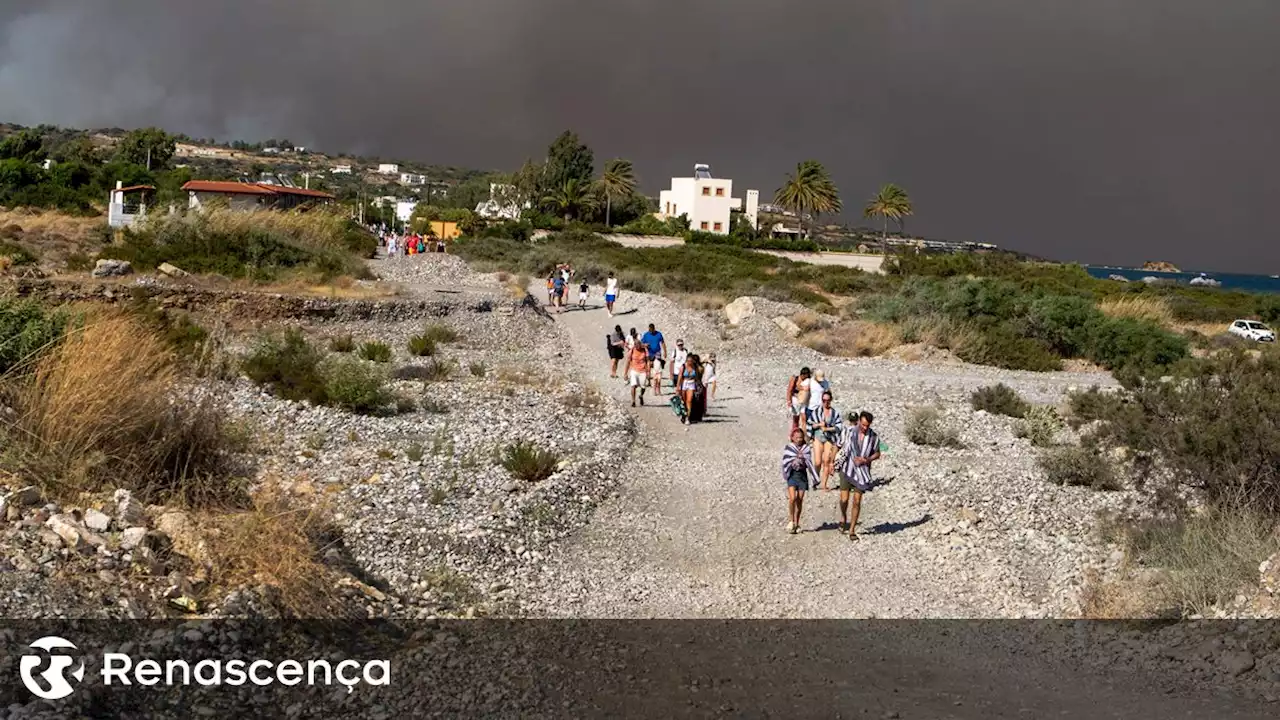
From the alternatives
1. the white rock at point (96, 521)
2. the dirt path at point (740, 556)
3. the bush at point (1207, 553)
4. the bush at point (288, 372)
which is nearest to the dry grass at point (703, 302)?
the bush at point (288, 372)

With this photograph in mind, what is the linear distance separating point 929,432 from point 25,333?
553 inches

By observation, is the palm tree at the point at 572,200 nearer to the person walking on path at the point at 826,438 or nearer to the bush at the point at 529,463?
the person walking on path at the point at 826,438

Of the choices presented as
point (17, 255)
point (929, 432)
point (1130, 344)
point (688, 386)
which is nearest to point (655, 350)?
point (688, 386)

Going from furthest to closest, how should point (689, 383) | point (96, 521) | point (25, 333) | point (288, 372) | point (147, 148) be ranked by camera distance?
1. point (147, 148)
2. point (689, 383)
3. point (288, 372)
4. point (25, 333)
5. point (96, 521)

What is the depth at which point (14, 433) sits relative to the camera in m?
8.84

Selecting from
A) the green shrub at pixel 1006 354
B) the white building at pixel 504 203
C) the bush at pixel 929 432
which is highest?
the white building at pixel 504 203

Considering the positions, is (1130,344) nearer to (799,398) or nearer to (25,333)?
(799,398)

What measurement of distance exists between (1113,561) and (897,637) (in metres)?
3.19

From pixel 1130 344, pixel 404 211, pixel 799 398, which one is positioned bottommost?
pixel 799 398

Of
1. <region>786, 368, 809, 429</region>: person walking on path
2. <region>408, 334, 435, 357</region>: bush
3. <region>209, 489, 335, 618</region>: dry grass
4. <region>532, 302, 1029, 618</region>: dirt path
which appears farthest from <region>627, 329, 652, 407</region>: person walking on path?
<region>209, 489, 335, 618</region>: dry grass

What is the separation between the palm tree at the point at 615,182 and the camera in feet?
357

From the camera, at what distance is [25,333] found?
33.2 ft

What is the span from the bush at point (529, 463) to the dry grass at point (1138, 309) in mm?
33349

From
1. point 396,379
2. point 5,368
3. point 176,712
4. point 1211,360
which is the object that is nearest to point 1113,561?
point 1211,360
